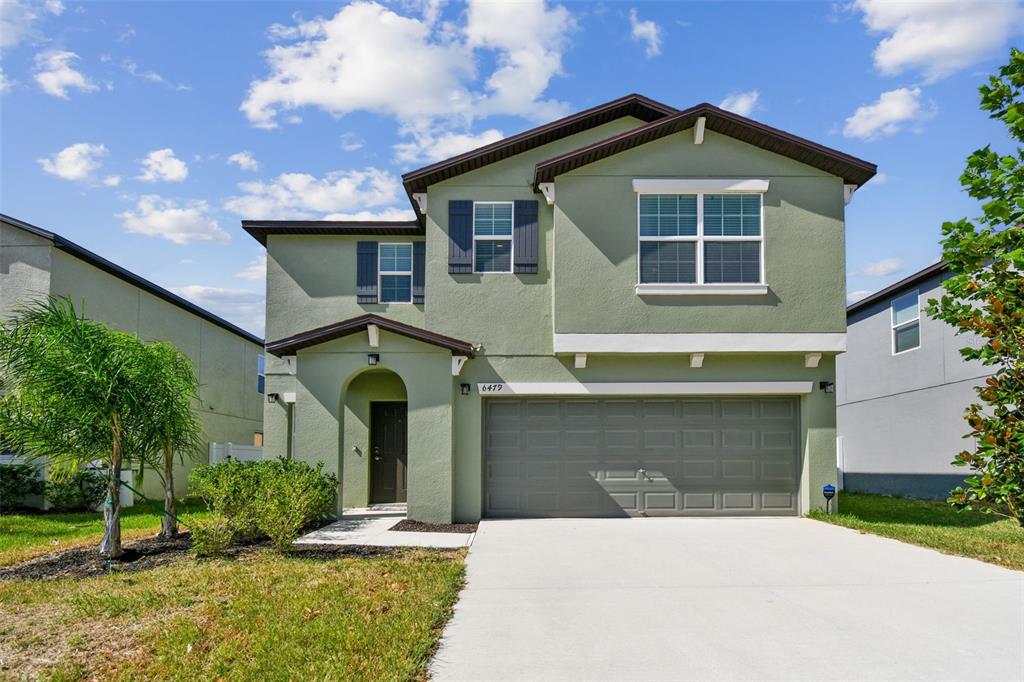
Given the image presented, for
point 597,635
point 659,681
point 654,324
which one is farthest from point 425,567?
point 654,324

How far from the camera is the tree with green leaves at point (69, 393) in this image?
1009cm

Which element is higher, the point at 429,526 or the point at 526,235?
the point at 526,235

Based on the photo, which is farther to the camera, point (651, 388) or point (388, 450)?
point (388, 450)

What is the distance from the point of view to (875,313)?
861 inches

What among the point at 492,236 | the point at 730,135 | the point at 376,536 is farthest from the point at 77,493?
the point at 730,135

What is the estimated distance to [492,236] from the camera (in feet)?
49.2

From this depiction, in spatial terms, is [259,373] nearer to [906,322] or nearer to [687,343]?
[687,343]

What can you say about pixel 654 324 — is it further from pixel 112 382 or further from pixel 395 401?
pixel 112 382

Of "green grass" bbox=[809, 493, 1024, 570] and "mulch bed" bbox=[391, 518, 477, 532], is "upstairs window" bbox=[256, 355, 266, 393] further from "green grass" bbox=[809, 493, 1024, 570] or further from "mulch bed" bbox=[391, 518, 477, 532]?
"green grass" bbox=[809, 493, 1024, 570]

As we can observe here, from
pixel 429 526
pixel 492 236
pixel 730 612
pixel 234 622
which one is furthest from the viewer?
pixel 492 236

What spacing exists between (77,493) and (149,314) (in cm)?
545

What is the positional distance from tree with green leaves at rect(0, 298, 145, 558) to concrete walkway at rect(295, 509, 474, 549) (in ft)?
9.35

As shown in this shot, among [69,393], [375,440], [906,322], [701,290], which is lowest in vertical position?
[375,440]

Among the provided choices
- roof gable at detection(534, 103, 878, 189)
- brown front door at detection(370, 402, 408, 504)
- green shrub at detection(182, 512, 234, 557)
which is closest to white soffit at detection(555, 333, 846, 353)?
roof gable at detection(534, 103, 878, 189)
